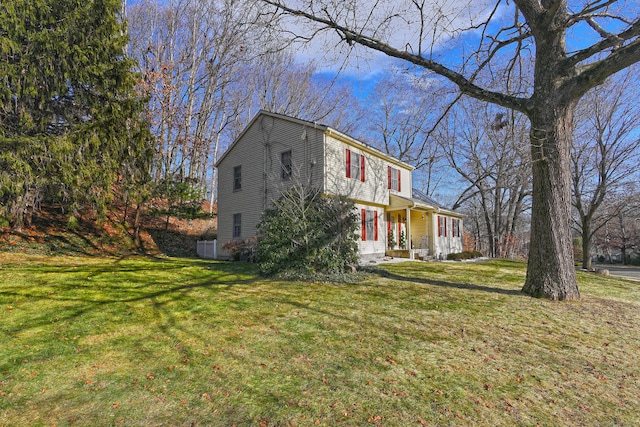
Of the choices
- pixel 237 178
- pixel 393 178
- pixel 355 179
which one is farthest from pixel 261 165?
pixel 393 178

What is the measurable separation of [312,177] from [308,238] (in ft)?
13.8

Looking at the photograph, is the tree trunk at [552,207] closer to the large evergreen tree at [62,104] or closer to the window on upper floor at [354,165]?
the window on upper floor at [354,165]

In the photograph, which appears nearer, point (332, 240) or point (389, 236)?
point (332, 240)

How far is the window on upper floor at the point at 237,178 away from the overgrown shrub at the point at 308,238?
6563 mm

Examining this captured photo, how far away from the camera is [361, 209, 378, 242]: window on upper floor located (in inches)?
571

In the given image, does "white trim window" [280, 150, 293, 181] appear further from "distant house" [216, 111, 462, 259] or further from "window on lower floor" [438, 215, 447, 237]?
"window on lower floor" [438, 215, 447, 237]

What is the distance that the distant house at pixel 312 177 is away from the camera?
13133 mm

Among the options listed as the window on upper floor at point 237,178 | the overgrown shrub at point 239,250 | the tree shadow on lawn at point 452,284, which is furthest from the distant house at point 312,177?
the tree shadow on lawn at point 452,284

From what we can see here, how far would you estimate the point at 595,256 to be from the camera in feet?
141

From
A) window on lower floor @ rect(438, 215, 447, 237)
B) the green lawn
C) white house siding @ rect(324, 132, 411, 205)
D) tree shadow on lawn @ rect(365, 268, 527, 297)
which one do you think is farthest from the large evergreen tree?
window on lower floor @ rect(438, 215, 447, 237)

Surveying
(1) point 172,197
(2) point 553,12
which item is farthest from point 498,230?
(1) point 172,197

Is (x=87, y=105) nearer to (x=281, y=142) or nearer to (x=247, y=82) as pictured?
(x=281, y=142)

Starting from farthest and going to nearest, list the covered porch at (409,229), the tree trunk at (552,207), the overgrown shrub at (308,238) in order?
the covered porch at (409,229)
the overgrown shrub at (308,238)
the tree trunk at (552,207)

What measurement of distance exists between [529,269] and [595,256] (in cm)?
4804
